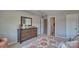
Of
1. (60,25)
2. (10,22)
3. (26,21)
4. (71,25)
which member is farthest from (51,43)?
(10,22)

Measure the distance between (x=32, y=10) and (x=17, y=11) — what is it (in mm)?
319

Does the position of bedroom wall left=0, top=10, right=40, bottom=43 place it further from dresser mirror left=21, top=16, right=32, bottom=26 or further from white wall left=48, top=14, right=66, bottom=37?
white wall left=48, top=14, right=66, bottom=37

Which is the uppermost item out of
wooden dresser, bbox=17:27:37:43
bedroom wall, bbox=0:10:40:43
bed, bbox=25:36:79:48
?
bedroom wall, bbox=0:10:40:43

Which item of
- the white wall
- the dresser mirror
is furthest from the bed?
the dresser mirror

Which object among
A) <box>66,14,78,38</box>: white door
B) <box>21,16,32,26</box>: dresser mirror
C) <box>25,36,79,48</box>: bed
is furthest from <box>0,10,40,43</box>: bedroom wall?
<box>66,14,78,38</box>: white door

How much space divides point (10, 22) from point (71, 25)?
1297mm

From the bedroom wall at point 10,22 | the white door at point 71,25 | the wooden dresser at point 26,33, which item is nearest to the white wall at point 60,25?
the white door at point 71,25

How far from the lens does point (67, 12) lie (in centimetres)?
278

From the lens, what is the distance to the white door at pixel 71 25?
2.78 metres

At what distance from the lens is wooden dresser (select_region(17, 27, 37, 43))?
9.32 feet

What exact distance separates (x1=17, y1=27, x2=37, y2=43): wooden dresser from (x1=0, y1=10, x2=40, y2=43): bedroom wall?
106 mm

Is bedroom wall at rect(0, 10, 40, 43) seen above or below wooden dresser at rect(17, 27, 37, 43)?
above

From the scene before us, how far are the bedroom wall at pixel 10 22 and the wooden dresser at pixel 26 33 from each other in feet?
0.35

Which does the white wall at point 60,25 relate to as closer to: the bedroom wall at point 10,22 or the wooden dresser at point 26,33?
the wooden dresser at point 26,33
